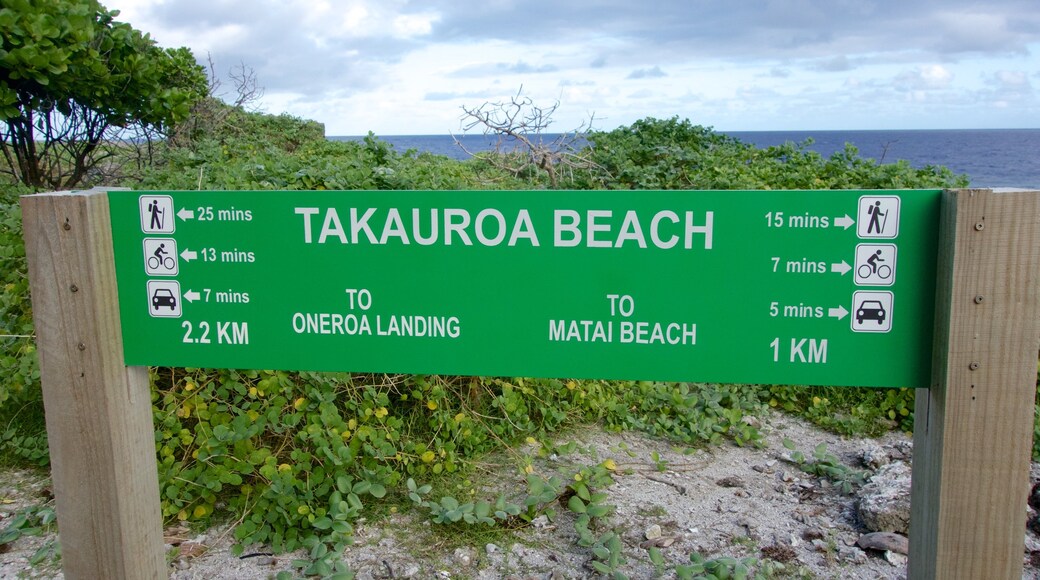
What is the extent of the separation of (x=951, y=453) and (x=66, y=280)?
218cm

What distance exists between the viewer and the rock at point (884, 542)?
268 cm


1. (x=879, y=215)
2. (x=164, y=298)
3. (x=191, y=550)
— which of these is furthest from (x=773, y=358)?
(x=191, y=550)

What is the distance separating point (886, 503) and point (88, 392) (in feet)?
8.74

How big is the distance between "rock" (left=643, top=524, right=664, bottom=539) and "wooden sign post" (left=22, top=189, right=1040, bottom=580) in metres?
1.08

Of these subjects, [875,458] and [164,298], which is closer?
[164,298]

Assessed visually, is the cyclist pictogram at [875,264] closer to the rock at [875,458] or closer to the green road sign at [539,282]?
the green road sign at [539,282]

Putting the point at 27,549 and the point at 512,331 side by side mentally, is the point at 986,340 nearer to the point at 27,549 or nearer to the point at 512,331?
the point at 512,331

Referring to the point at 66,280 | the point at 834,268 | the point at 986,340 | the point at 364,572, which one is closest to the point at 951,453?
the point at 986,340

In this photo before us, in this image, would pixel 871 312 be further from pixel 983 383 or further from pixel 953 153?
pixel 953 153

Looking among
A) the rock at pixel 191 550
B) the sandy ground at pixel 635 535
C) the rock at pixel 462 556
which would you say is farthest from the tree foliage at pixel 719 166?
the rock at pixel 191 550

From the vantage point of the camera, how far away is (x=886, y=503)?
283 centimetres

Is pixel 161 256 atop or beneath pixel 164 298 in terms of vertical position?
atop

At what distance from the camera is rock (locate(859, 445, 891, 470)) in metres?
3.38

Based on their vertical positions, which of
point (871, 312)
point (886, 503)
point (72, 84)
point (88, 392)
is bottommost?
point (886, 503)
